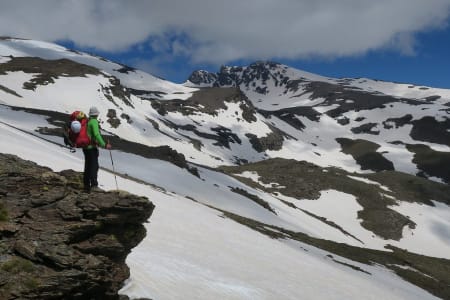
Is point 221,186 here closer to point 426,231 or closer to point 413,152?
point 426,231

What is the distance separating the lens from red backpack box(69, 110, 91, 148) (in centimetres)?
1517

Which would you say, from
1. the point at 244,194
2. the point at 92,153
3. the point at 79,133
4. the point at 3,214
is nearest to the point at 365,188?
the point at 244,194

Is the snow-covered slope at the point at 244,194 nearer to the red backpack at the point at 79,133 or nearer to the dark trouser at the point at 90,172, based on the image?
the dark trouser at the point at 90,172

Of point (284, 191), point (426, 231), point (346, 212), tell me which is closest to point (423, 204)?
point (426, 231)

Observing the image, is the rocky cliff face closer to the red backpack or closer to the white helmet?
the red backpack

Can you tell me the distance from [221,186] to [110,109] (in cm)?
6851

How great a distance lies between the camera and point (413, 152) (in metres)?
181

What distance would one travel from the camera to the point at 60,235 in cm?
1318

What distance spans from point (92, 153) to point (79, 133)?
29.6 inches

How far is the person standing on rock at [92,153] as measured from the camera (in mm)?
14867

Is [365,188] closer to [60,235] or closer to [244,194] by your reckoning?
[244,194]

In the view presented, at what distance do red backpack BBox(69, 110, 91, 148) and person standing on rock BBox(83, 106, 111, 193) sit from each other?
12 centimetres

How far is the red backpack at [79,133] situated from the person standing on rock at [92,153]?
4.7 inches

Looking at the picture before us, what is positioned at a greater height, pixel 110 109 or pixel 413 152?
pixel 413 152
